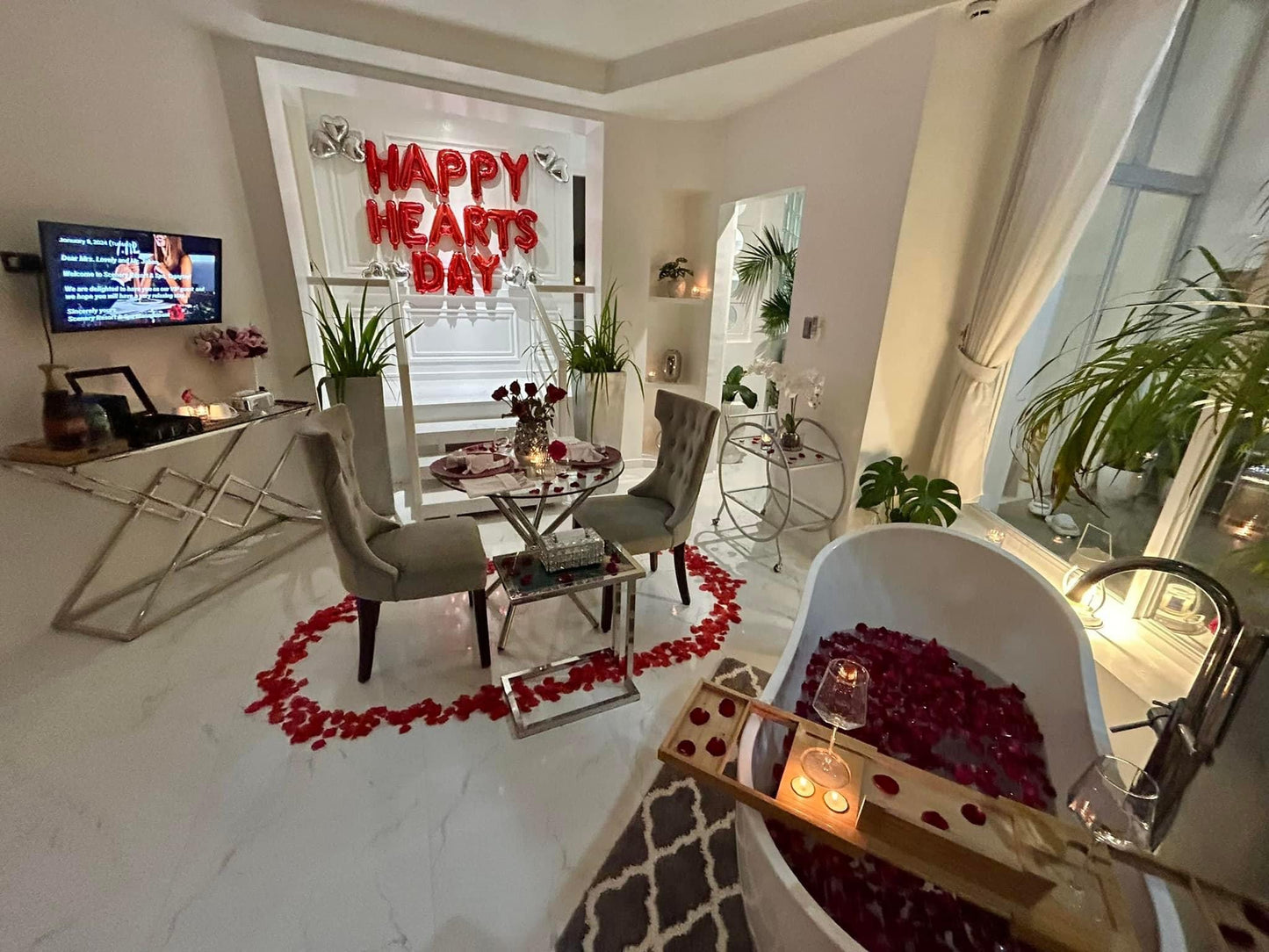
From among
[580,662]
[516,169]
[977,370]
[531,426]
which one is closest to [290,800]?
[580,662]

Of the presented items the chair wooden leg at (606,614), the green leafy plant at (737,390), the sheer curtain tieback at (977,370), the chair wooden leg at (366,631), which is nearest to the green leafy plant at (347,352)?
the chair wooden leg at (366,631)

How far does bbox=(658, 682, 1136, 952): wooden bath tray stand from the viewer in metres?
0.86

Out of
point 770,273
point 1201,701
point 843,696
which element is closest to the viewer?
point 1201,701

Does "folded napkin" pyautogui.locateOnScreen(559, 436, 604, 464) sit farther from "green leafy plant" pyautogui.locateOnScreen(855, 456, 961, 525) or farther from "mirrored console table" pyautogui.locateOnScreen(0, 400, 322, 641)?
"mirrored console table" pyautogui.locateOnScreen(0, 400, 322, 641)

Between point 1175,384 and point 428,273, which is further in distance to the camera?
point 428,273

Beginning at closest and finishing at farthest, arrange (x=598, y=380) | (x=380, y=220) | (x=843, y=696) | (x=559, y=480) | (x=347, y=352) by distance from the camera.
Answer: (x=843, y=696)
(x=559, y=480)
(x=347, y=352)
(x=598, y=380)
(x=380, y=220)

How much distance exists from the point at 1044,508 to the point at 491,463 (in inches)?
108

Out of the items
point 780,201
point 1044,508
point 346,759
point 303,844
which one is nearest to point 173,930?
point 303,844

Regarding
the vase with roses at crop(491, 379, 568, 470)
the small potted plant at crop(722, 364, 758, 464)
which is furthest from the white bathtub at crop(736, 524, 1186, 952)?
the small potted plant at crop(722, 364, 758, 464)

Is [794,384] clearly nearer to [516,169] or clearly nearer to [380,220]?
[516,169]

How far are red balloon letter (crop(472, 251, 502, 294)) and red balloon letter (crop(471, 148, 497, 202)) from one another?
432 mm

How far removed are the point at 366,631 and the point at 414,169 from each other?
11.8ft

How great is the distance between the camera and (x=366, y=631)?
199cm

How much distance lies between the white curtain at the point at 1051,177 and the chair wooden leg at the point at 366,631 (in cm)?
286
